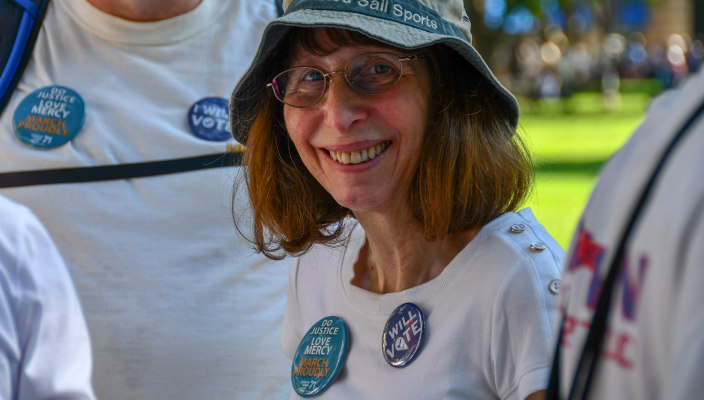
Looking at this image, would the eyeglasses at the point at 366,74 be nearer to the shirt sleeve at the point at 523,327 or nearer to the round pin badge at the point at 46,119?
the shirt sleeve at the point at 523,327

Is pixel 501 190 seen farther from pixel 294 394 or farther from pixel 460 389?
pixel 294 394

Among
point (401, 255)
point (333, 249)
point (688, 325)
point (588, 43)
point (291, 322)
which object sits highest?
A: point (688, 325)

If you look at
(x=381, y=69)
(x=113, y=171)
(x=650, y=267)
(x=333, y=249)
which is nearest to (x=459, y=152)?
(x=381, y=69)

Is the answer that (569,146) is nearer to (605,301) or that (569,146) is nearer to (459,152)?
(459,152)

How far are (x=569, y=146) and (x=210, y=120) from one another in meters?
15.0

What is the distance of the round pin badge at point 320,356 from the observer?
7.18ft

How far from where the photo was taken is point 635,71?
45.4 m

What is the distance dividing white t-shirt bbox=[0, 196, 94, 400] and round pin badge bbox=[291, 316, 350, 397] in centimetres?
88

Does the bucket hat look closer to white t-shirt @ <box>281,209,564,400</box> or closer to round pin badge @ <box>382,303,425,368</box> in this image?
white t-shirt @ <box>281,209,564,400</box>

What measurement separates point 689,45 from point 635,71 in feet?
13.2

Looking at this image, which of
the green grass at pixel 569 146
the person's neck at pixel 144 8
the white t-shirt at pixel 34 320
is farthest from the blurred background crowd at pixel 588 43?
the white t-shirt at pixel 34 320

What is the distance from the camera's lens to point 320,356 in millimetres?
2238

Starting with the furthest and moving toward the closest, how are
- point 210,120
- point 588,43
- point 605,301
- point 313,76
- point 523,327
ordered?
point 588,43 < point 210,120 < point 313,76 < point 523,327 < point 605,301

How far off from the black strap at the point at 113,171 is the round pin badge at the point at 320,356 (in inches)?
26.2
